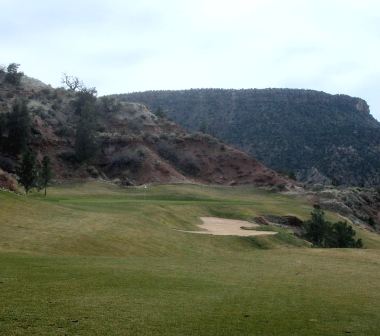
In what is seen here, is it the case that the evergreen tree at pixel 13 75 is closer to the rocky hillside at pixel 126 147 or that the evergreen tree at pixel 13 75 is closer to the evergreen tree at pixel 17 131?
the rocky hillside at pixel 126 147

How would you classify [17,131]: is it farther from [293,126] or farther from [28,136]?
[293,126]

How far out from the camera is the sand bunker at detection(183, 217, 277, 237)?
4141cm

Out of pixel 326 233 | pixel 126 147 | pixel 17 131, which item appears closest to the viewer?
pixel 326 233

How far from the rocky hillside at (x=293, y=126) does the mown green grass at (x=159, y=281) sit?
9030cm

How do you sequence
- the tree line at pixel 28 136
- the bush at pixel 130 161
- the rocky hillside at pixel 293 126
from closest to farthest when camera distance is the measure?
1. the tree line at pixel 28 136
2. the bush at pixel 130 161
3. the rocky hillside at pixel 293 126

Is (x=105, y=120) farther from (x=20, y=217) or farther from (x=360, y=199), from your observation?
(x=20, y=217)

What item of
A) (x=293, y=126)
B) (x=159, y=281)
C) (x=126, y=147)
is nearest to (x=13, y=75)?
(x=126, y=147)

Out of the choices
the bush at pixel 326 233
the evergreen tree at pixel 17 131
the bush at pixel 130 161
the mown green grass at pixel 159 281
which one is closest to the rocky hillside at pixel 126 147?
the bush at pixel 130 161

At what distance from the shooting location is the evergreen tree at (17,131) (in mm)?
78863

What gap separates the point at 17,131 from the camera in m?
78.8

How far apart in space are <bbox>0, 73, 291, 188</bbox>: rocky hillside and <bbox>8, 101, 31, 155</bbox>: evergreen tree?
843mm

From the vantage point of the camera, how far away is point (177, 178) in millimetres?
88438

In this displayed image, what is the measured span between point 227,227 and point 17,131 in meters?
42.5

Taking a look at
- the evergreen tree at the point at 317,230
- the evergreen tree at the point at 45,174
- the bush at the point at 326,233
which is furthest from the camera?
the evergreen tree at the point at 45,174
